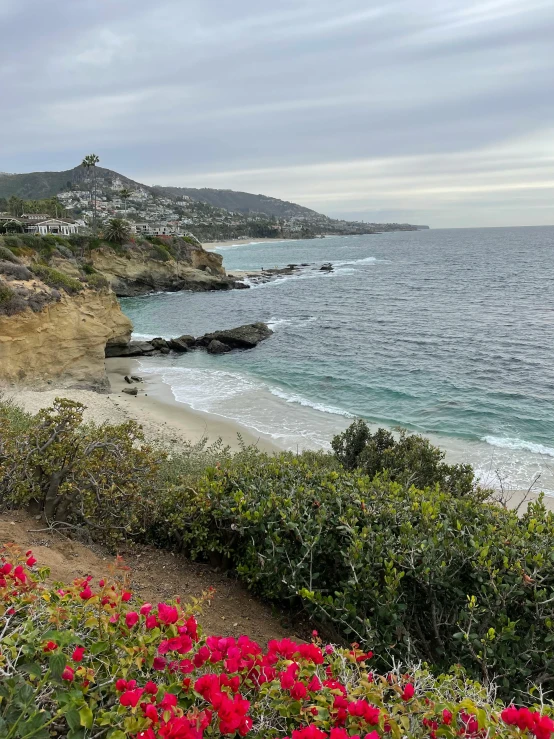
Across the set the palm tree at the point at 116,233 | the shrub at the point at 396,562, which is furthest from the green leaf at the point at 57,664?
the palm tree at the point at 116,233

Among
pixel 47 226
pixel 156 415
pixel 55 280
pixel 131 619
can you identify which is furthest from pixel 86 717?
pixel 47 226

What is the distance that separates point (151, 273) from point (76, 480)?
57.6m

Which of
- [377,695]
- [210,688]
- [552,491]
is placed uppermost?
[210,688]

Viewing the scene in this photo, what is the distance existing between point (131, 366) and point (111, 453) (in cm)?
2138

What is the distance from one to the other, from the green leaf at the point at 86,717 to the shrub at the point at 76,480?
361 cm

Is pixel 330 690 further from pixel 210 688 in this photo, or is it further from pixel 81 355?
pixel 81 355

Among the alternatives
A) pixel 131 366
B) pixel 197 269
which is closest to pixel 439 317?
pixel 131 366

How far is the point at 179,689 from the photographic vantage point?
243 cm

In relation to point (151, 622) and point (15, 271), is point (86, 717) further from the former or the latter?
point (15, 271)

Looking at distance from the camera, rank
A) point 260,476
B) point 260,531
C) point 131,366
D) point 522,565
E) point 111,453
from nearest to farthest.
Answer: point 522,565, point 260,531, point 260,476, point 111,453, point 131,366

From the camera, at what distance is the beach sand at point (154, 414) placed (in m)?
16.0

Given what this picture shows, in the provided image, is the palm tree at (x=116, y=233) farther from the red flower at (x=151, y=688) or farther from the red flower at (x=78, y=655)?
the red flower at (x=151, y=688)

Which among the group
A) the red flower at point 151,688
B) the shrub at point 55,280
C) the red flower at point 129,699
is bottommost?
the red flower at point 151,688

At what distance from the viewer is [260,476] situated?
591cm
